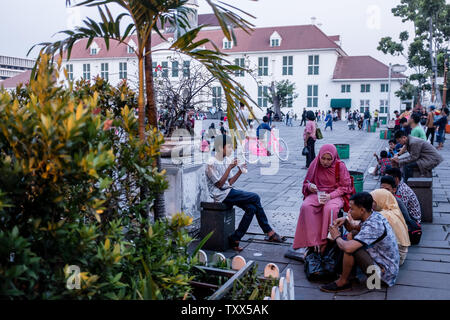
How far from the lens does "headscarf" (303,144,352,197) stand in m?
5.22

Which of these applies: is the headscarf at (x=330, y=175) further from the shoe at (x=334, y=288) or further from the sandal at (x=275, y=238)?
the shoe at (x=334, y=288)

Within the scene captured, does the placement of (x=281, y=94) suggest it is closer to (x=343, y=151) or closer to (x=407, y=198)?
(x=343, y=151)

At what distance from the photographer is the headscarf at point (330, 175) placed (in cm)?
522

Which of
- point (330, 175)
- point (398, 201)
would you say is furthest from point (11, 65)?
point (398, 201)

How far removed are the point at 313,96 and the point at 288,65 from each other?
15.8 ft

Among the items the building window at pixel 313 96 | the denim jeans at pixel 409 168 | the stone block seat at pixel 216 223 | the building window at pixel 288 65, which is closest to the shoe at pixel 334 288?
the stone block seat at pixel 216 223

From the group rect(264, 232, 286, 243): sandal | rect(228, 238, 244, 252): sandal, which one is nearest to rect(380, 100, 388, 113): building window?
rect(264, 232, 286, 243): sandal

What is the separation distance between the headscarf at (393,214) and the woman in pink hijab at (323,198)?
37 centimetres

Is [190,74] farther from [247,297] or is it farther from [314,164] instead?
[247,297]

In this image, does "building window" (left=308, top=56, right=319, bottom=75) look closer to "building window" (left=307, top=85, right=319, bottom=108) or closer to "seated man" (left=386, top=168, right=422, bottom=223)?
"building window" (left=307, top=85, right=319, bottom=108)

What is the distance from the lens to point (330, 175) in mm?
5266

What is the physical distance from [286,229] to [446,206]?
3370mm
